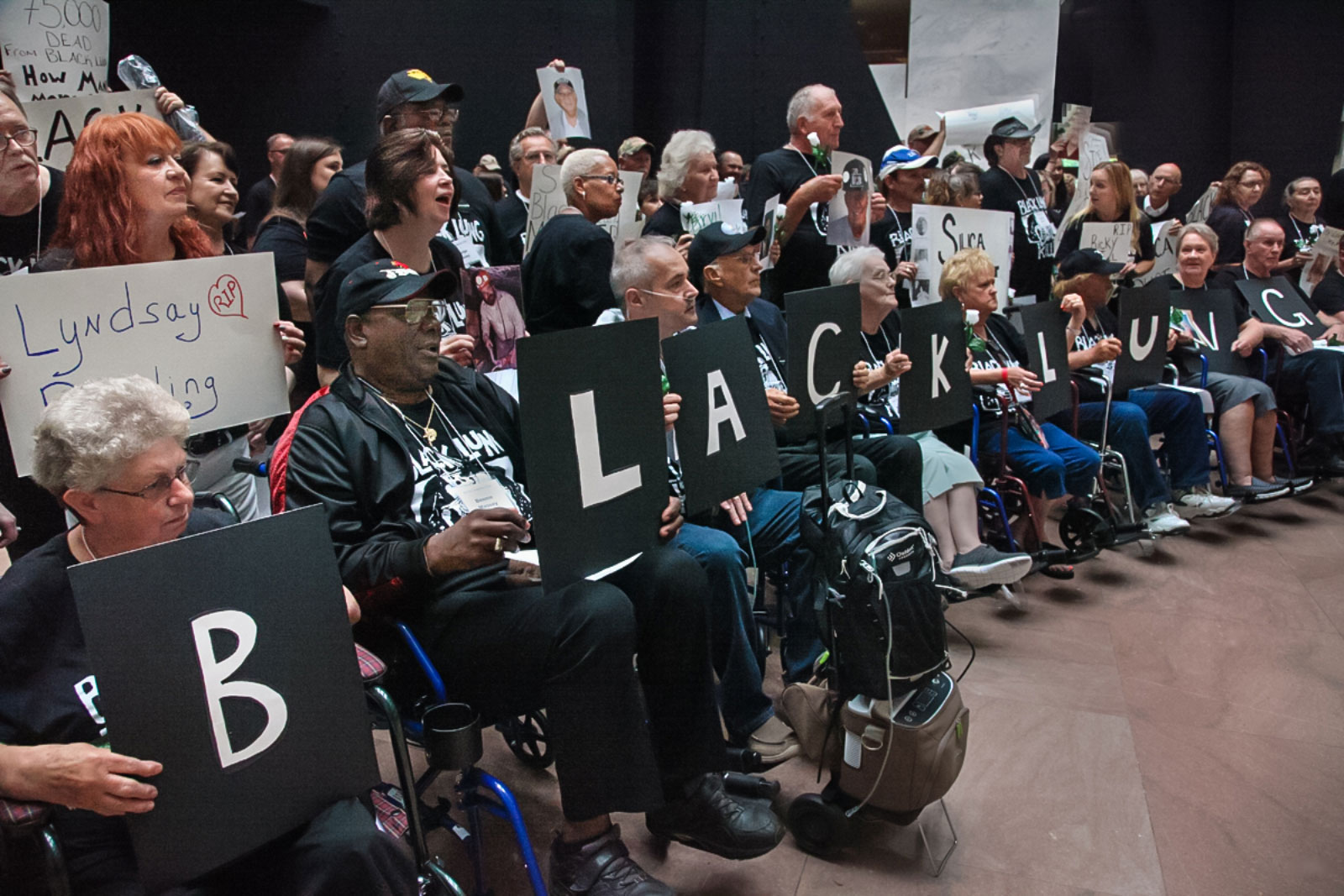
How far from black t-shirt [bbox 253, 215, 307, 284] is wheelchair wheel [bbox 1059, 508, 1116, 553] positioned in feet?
10.5

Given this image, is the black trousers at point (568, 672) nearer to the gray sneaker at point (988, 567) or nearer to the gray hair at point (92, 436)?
the gray hair at point (92, 436)

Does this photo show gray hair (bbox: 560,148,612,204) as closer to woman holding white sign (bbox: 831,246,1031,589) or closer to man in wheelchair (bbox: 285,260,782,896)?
woman holding white sign (bbox: 831,246,1031,589)

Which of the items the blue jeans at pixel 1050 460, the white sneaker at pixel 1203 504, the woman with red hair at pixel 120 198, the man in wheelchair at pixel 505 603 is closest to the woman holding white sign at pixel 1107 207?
the white sneaker at pixel 1203 504

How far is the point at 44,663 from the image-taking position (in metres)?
1.37

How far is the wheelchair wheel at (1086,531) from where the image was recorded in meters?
3.89

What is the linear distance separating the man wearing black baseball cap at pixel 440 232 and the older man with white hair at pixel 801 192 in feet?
4.13

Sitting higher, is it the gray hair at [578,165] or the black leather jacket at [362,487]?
the gray hair at [578,165]

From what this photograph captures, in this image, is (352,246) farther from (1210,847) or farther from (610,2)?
(610,2)

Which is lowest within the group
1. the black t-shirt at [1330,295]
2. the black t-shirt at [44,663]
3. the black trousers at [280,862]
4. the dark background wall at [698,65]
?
the black trousers at [280,862]

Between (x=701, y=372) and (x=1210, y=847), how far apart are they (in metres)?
1.73

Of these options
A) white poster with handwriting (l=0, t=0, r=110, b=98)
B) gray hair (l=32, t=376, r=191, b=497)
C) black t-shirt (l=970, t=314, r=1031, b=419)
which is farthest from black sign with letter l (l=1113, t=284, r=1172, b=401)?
white poster with handwriting (l=0, t=0, r=110, b=98)

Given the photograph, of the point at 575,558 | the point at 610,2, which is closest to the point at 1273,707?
the point at 575,558

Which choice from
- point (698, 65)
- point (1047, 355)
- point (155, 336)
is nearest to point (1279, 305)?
point (1047, 355)

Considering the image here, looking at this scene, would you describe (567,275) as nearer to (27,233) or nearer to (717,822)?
A: (27,233)
